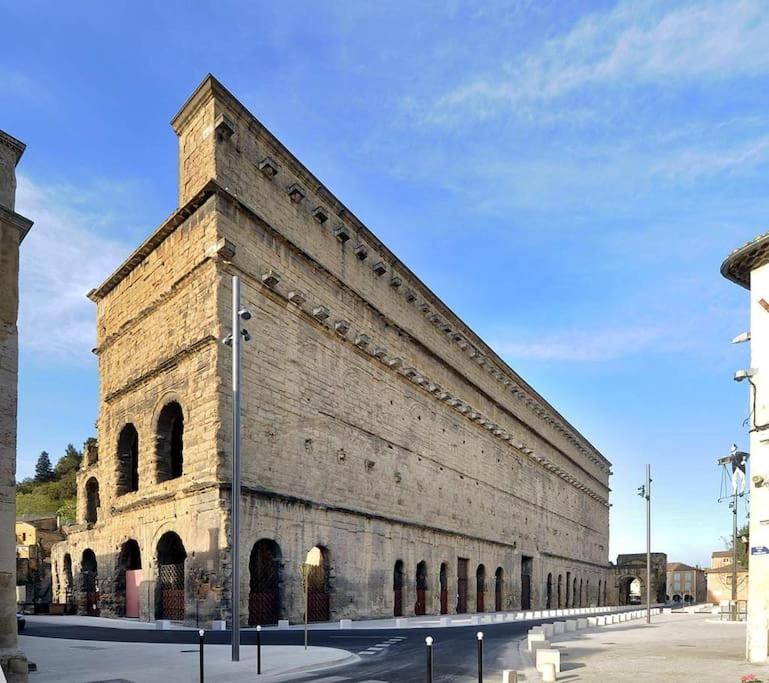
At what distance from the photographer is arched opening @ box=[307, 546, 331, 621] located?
2997 centimetres

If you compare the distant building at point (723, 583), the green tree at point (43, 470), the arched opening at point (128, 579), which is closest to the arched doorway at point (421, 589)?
the arched opening at point (128, 579)

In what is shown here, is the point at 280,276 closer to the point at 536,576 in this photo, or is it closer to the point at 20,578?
the point at 536,576

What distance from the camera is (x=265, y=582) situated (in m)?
27.4

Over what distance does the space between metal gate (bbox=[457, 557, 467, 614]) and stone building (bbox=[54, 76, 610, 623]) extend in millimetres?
233

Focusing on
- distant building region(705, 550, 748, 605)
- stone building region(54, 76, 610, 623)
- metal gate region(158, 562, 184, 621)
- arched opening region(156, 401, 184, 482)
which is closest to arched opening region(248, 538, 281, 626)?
stone building region(54, 76, 610, 623)

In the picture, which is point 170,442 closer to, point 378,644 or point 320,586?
point 320,586

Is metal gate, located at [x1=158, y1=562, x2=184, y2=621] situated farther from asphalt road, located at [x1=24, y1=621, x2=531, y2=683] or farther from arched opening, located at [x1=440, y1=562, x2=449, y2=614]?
arched opening, located at [x1=440, y1=562, x2=449, y2=614]

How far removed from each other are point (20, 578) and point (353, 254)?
48.2 meters

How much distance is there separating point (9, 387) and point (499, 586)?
4517cm

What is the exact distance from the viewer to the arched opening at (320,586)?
30.0 metres

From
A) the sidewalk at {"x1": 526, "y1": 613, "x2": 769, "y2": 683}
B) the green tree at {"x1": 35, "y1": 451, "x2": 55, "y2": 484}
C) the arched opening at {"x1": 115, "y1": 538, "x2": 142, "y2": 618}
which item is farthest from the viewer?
the green tree at {"x1": 35, "y1": 451, "x2": 55, "y2": 484}

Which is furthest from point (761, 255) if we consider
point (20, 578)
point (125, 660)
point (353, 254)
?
point (20, 578)

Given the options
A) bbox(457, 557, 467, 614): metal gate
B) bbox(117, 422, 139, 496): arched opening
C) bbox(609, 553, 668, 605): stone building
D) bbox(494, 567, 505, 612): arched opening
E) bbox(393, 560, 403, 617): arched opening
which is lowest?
bbox(609, 553, 668, 605): stone building

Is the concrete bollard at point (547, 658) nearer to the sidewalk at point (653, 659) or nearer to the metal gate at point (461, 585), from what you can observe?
the sidewalk at point (653, 659)
